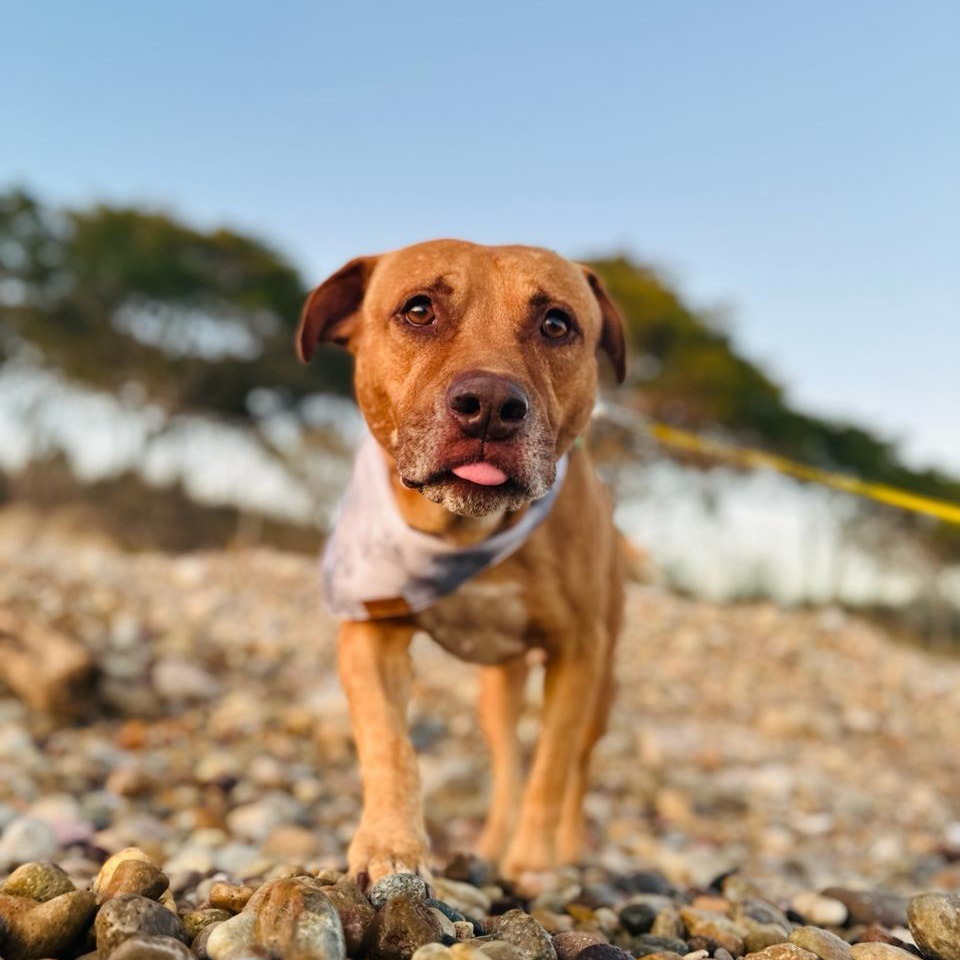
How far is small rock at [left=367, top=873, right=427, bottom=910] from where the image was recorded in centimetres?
217

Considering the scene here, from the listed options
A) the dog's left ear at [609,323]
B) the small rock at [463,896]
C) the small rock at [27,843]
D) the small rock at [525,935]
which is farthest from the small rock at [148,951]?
the dog's left ear at [609,323]

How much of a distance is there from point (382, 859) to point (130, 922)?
71 cm

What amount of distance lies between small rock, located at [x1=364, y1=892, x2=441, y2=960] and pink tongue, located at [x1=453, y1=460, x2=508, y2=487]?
94 centimetres

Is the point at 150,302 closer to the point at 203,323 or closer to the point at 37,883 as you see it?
the point at 203,323

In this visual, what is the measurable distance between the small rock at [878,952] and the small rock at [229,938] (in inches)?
53.7

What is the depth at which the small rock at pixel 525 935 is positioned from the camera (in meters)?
2.00

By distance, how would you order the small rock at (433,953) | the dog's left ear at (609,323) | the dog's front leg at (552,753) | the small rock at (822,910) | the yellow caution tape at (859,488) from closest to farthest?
the small rock at (433,953) < the small rock at (822,910) < the dog's front leg at (552,753) < the dog's left ear at (609,323) < the yellow caution tape at (859,488)

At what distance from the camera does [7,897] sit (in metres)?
2.04

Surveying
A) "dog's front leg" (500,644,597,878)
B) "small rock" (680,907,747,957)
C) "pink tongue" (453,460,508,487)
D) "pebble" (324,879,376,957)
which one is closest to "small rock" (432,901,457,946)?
"pebble" (324,879,376,957)

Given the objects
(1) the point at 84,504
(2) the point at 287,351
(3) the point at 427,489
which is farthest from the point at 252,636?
(2) the point at 287,351

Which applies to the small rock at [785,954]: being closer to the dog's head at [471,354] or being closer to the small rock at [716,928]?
the small rock at [716,928]

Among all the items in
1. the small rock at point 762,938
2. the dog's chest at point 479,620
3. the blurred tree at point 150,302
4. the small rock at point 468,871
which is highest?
the blurred tree at point 150,302

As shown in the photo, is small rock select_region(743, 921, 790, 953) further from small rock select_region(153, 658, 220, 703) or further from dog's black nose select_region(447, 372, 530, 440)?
small rock select_region(153, 658, 220, 703)

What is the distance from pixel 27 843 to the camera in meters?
3.03
